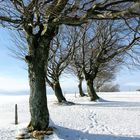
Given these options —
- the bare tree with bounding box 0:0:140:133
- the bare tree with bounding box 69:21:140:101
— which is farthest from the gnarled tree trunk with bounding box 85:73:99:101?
the bare tree with bounding box 0:0:140:133

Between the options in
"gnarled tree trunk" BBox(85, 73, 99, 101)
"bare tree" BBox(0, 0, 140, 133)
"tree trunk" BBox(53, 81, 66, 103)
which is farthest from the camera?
"gnarled tree trunk" BBox(85, 73, 99, 101)

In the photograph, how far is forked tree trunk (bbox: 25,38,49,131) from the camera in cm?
1631

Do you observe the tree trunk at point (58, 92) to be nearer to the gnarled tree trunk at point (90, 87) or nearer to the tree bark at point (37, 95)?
the gnarled tree trunk at point (90, 87)

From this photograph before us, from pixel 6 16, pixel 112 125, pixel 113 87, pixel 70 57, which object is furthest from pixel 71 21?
pixel 113 87

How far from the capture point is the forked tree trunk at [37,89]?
53.5 ft

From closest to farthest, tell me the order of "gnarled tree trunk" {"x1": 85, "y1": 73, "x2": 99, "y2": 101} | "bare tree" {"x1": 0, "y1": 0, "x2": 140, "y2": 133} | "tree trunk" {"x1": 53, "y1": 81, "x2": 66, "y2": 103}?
1. "bare tree" {"x1": 0, "y1": 0, "x2": 140, "y2": 133}
2. "tree trunk" {"x1": 53, "y1": 81, "x2": 66, "y2": 103}
3. "gnarled tree trunk" {"x1": 85, "y1": 73, "x2": 99, "y2": 101}

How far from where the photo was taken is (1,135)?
16109 millimetres

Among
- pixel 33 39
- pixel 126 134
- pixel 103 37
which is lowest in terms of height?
pixel 126 134

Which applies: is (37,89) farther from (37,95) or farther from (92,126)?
(92,126)

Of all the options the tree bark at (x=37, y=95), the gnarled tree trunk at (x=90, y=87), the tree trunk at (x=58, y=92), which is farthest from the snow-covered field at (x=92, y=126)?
the gnarled tree trunk at (x=90, y=87)

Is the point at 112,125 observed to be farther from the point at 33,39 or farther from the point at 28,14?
the point at 28,14

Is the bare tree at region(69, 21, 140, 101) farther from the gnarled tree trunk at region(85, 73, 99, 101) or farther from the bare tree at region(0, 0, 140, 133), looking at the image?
the bare tree at region(0, 0, 140, 133)

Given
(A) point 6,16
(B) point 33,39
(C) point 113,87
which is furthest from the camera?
(C) point 113,87

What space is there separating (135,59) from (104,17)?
69.2 ft
